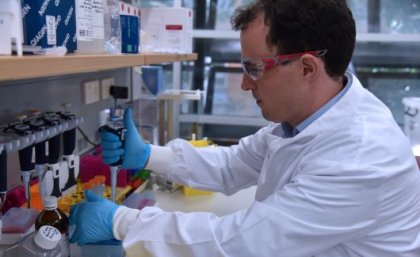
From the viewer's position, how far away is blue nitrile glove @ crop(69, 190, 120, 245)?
1.01 meters

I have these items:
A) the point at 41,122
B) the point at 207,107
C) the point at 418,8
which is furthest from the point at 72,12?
the point at 418,8

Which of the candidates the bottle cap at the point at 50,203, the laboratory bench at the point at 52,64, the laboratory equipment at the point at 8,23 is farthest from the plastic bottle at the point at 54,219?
the laboratory equipment at the point at 8,23

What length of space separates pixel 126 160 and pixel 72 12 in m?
0.59

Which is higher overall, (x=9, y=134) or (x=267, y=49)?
(x=267, y=49)

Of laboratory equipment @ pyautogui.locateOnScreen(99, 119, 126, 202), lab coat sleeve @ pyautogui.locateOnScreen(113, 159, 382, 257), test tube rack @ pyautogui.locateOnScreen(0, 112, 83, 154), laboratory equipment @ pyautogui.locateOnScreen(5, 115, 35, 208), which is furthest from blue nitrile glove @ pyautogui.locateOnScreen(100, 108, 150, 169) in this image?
lab coat sleeve @ pyautogui.locateOnScreen(113, 159, 382, 257)

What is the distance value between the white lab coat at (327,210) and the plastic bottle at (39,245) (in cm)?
17

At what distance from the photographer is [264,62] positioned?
3.45 ft

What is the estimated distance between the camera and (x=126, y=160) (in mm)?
1379

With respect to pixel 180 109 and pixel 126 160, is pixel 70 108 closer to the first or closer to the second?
pixel 126 160

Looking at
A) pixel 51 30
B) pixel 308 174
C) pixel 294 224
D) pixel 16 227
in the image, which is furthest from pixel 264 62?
pixel 16 227

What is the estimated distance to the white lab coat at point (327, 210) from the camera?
0.91m

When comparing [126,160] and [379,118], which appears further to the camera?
[126,160]

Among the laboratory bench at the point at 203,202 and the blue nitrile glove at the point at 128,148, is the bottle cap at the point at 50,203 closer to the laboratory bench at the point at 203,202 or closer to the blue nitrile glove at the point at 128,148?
the blue nitrile glove at the point at 128,148

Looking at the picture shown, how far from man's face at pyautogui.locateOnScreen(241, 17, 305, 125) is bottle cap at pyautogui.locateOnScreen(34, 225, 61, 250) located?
636 mm
